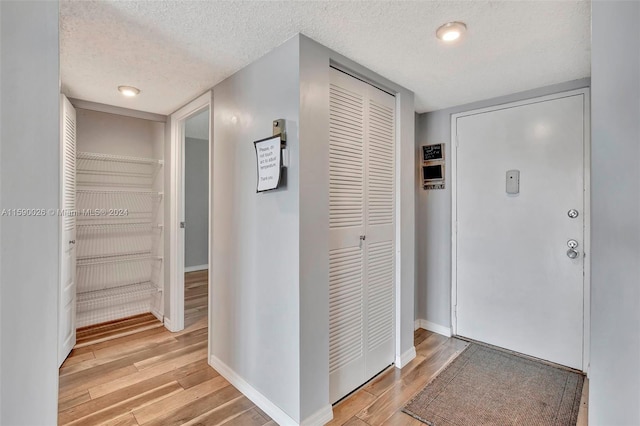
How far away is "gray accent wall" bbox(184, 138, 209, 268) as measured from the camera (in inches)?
220

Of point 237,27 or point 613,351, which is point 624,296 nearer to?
point 613,351

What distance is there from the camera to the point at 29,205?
0.76 metres

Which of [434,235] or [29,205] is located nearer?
[29,205]

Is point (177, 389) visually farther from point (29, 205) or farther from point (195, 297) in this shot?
point (195, 297)

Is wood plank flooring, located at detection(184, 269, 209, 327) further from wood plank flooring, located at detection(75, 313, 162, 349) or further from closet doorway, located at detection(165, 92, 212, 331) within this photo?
wood plank flooring, located at detection(75, 313, 162, 349)

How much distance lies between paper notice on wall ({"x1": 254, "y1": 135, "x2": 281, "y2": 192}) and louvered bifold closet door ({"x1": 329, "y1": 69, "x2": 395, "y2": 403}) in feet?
1.16

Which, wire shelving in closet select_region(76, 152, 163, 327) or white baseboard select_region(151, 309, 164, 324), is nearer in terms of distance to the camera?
wire shelving in closet select_region(76, 152, 163, 327)

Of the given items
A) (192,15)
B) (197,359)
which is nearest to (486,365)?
(197,359)

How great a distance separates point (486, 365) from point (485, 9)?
96.1 inches

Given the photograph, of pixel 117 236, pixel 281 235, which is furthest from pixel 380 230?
pixel 117 236

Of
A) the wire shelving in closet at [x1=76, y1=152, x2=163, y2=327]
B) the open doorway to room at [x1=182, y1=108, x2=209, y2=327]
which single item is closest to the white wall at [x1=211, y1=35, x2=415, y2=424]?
the wire shelving in closet at [x1=76, y1=152, x2=163, y2=327]

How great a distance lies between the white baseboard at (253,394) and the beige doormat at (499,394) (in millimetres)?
766

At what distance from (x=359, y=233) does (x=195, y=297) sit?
10.1 feet

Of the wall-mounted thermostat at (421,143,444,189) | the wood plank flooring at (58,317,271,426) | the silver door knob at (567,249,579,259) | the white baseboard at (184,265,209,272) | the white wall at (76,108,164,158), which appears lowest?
the wood plank flooring at (58,317,271,426)
